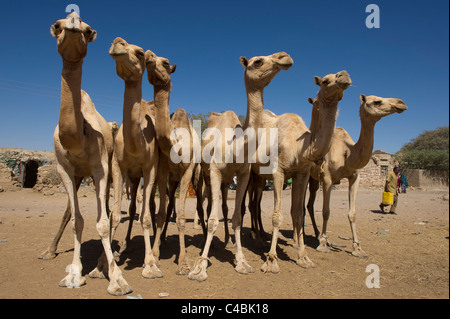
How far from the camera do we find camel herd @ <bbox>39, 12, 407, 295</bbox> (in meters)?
3.96

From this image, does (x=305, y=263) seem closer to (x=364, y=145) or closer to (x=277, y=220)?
(x=277, y=220)

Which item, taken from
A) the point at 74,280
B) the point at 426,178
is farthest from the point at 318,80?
the point at 426,178

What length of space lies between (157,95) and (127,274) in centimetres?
307

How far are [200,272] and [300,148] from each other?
9.26 feet

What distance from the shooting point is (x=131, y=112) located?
442 cm

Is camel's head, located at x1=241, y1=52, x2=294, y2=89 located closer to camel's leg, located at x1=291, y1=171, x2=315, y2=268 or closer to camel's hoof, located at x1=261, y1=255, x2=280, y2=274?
camel's leg, located at x1=291, y1=171, x2=315, y2=268

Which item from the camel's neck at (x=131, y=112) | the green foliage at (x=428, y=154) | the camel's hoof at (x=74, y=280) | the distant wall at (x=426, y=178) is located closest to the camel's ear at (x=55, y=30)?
the camel's neck at (x=131, y=112)

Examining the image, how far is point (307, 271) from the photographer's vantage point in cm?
520

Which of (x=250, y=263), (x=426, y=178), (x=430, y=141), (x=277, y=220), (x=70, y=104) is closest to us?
(x=70, y=104)

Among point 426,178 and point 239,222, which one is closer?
point 239,222

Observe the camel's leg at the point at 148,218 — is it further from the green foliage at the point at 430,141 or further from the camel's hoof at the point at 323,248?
the green foliage at the point at 430,141

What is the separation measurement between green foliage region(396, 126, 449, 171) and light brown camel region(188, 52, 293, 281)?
1028 inches

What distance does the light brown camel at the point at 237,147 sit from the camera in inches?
184
